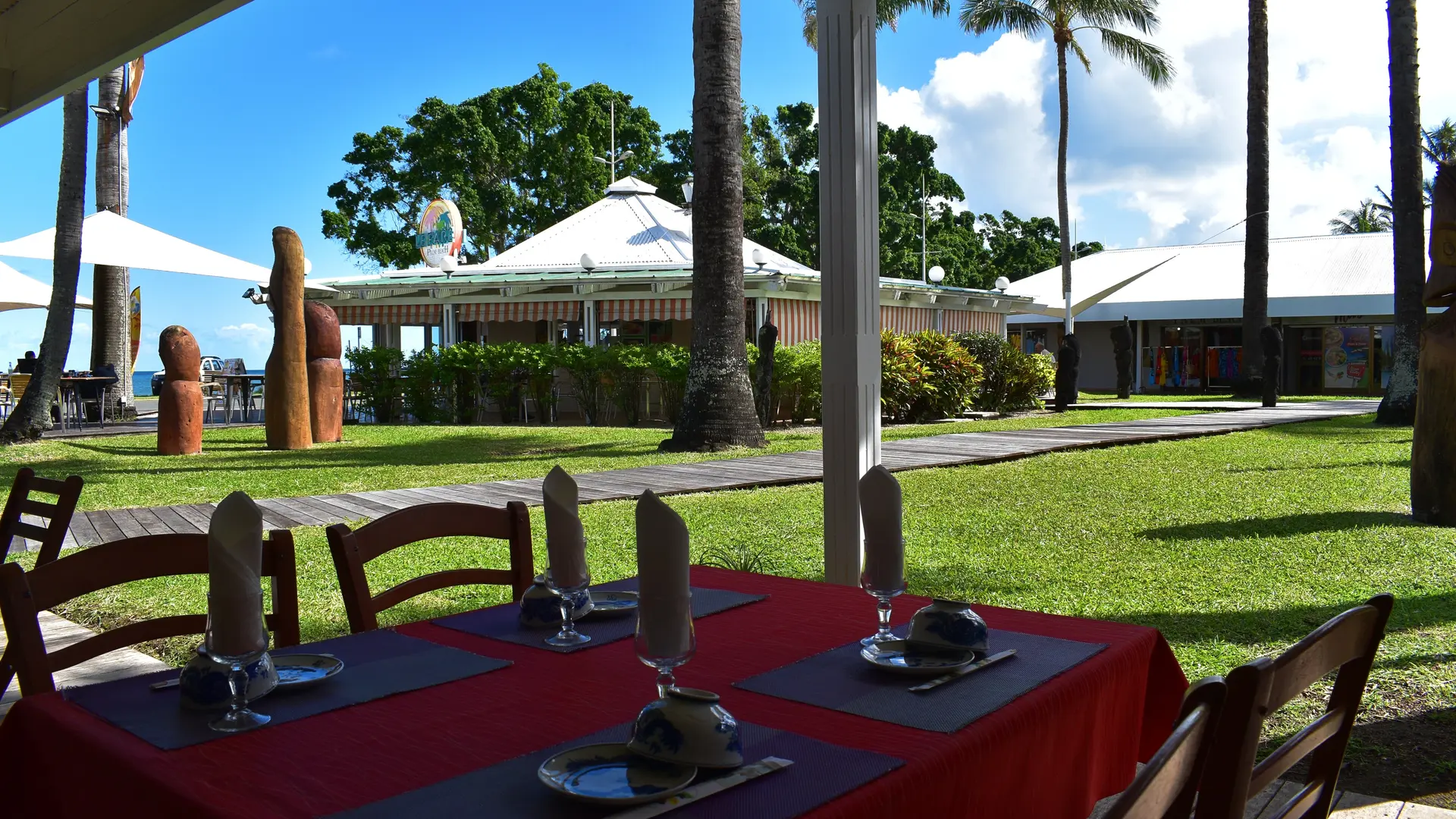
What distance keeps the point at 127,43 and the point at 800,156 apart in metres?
34.6

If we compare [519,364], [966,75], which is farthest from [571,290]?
[966,75]

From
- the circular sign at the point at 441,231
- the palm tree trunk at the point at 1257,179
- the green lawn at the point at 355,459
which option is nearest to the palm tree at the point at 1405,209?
the green lawn at the point at 355,459

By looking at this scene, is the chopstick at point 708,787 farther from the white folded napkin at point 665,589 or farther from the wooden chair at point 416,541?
the wooden chair at point 416,541

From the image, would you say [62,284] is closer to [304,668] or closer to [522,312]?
[522,312]

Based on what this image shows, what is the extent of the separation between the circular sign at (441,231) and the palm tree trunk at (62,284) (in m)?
9.87

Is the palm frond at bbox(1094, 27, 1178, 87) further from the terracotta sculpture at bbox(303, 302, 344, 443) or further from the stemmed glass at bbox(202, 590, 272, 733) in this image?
the stemmed glass at bbox(202, 590, 272, 733)

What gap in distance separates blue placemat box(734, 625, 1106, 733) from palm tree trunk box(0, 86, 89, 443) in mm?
14710

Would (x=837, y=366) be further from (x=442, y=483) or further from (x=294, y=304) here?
(x=294, y=304)

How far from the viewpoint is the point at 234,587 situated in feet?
5.61

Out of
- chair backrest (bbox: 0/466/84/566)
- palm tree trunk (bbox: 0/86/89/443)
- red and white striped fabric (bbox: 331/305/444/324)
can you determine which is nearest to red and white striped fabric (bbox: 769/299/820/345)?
red and white striped fabric (bbox: 331/305/444/324)

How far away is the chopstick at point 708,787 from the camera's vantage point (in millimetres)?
1319

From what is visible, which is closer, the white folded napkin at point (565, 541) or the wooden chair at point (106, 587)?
the wooden chair at point (106, 587)

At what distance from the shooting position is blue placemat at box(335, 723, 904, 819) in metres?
1.33

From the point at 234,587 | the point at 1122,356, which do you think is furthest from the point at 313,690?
the point at 1122,356
